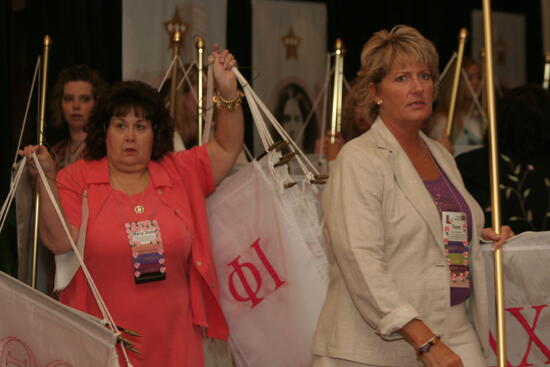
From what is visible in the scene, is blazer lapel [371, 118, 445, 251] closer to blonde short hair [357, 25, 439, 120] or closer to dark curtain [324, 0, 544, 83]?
blonde short hair [357, 25, 439, 120]

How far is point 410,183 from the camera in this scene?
2107 millimetres

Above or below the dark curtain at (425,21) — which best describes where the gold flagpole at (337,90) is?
below

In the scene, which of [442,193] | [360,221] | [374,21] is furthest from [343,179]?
[374,21]

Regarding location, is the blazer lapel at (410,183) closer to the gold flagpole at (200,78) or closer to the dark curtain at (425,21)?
the gold flagpole at (200,78)

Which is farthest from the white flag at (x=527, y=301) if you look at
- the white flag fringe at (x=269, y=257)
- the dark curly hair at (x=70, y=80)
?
the dark curly hair at (x=70, y=80)

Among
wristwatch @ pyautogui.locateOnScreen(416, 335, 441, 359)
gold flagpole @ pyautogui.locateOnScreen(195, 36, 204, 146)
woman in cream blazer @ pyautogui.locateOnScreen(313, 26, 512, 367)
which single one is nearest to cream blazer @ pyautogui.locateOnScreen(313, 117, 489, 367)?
woman in cream blazer @ pyautogui.locateOnScreen(313, 26, 512, 367)

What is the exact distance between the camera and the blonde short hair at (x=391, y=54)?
7.22ft

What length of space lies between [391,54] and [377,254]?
522mm

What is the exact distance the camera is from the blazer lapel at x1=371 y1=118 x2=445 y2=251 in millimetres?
2070

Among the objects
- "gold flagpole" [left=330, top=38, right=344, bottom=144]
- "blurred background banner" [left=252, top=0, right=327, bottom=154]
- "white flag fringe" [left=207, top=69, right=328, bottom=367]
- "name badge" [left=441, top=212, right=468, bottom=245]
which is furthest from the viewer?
"blurred background banner" [left=252, top=0, right=327, bottom=154]

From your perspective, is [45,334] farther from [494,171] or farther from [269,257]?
[494,171]

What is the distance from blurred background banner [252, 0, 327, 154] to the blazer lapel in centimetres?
294

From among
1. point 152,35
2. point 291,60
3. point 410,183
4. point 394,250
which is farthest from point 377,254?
point 291,60

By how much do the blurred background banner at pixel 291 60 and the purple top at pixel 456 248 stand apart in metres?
2.94
